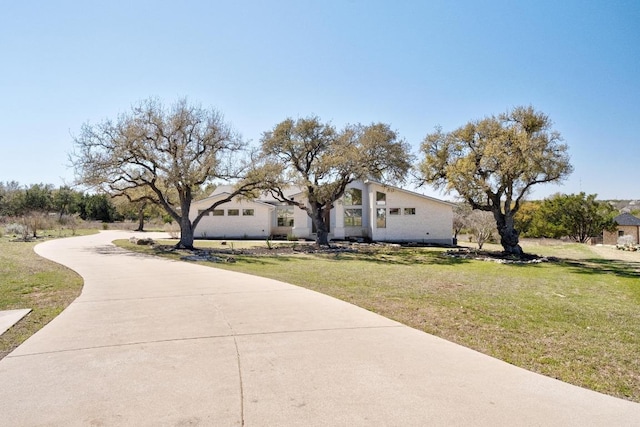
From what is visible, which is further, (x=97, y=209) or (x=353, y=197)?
(x=97, y=209)

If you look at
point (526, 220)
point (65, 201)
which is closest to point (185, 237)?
point (526, 220)

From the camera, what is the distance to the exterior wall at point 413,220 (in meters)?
31.3

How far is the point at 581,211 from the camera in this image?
41.0 m

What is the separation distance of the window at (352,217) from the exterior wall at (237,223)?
6715 millimetres

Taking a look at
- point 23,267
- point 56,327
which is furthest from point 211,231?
point 56,327

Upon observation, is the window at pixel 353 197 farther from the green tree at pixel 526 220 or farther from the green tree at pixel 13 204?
the green tree at pixel 13 204

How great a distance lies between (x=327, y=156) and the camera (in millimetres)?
22875

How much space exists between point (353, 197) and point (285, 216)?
6.51 meters

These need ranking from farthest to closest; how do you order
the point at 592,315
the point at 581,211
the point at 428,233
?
the point at 581,211 < the point at 428,233 < the point at 592,315

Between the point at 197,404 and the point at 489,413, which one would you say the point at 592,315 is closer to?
the point at 489,413

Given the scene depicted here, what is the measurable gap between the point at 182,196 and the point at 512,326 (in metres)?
20.3

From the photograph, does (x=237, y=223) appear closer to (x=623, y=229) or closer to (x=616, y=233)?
(x=616, y=233)

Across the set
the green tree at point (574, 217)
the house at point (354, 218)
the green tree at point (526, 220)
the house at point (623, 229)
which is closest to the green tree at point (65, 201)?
the house at point (354, 218)

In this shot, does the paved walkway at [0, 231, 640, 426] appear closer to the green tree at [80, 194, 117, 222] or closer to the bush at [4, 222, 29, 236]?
the bush at [4, 222, 29, 236]
